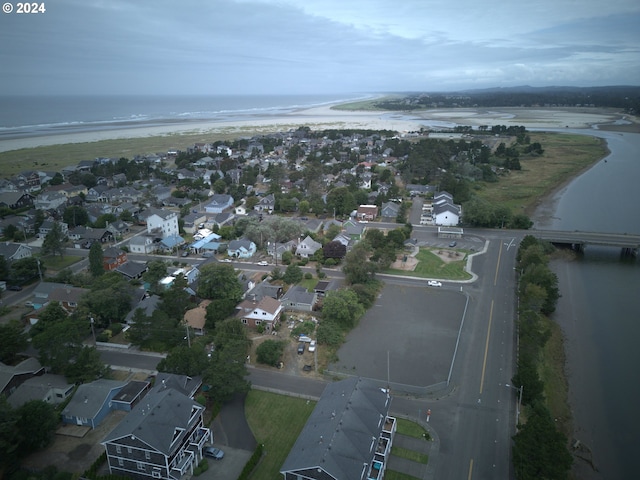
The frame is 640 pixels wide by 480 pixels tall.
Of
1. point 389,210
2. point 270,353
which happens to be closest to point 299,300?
point 270,353

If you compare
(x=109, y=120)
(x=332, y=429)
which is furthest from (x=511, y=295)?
(x=109, y=120)

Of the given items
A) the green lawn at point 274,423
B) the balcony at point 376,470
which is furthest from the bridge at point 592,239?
the balcony at point 376,470

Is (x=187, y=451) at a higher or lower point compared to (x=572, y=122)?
lower

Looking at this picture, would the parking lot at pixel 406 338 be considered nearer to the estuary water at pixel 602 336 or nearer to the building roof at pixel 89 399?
the estuary water at pixel 602 336

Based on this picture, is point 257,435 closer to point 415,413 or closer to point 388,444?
point 388,444

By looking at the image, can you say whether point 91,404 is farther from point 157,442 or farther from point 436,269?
point 436,269

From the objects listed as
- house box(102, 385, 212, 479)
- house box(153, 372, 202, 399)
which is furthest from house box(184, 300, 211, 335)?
house box(102, 385, 212, 479)
